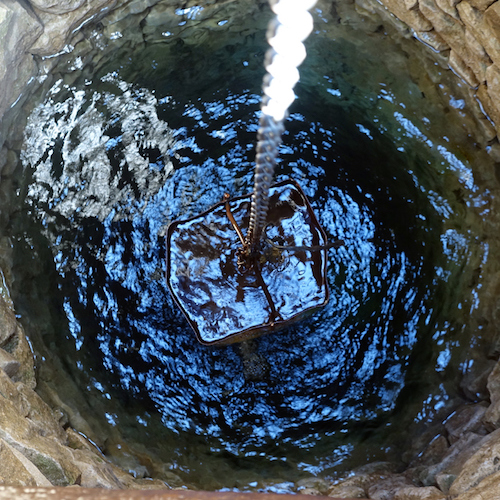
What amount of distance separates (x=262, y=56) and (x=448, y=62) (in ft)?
3.67

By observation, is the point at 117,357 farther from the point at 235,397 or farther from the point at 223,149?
the point at 223,149

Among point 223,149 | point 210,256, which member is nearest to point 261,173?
point 210,256

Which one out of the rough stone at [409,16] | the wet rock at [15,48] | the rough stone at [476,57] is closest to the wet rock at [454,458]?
the rough stone at [476,57]

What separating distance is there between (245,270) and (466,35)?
175 centimetres

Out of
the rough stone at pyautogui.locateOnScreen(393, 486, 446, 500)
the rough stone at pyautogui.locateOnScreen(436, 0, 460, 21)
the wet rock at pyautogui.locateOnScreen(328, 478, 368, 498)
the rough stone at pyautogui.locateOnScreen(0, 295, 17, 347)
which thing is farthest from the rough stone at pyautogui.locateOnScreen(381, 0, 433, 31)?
the rough stone at pyautogui.locateOnScreen(0, 295, 17, 347)

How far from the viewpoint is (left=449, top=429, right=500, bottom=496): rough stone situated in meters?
1.72

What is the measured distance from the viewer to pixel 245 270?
7.61 ft

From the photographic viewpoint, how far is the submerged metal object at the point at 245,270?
2.29m

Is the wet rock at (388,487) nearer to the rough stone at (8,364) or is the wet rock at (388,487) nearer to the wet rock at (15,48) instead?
the rough stone at (8,364)

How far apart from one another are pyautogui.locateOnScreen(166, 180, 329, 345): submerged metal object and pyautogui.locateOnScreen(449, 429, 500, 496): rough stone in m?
0.92

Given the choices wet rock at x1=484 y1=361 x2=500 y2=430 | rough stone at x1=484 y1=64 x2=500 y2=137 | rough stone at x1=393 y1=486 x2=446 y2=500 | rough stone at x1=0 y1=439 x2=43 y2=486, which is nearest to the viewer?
rough stone at x1=0 y1=439 x2=43 y2=486

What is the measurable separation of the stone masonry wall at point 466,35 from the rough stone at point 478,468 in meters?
1.73

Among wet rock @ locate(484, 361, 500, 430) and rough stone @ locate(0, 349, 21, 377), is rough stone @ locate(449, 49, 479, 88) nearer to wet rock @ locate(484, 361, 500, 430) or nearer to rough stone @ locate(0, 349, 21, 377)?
wet rock @ locate(484, 361, 500, 430)

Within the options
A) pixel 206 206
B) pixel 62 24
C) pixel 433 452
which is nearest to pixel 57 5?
pixel 62 24
